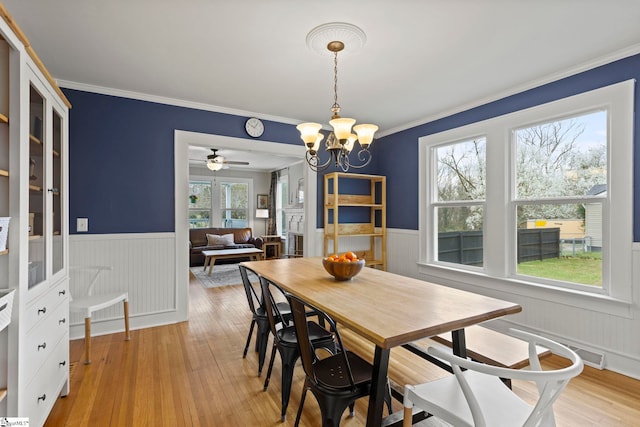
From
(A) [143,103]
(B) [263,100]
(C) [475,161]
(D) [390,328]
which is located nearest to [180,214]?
(A) [143,103]

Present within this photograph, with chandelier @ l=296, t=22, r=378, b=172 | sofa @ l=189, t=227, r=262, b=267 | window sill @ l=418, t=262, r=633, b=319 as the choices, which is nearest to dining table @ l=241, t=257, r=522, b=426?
chandelier @ l=296, t=22, r=378, b=172

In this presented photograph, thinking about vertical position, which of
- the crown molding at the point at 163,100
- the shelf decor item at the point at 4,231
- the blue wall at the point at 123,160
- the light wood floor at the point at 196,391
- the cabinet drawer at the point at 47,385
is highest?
the crown molding at the point at 163,100

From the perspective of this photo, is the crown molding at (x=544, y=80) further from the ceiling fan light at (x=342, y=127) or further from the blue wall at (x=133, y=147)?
the ceiling fan light at (x=342, y=127)

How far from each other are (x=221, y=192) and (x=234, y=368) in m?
6.88

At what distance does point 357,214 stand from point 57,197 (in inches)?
141

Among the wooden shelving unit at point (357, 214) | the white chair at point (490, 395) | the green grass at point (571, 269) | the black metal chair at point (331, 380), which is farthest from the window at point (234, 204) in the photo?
the white chair at point (490, 395)

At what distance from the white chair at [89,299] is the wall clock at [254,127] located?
212 cm

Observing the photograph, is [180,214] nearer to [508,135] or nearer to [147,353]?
[147,353]

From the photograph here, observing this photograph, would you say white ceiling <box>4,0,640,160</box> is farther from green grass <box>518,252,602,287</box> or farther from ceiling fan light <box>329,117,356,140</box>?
green grass <box>518,252,602,287</box>

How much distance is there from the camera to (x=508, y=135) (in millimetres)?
3219

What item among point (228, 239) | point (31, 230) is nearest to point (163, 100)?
point (31, 230)

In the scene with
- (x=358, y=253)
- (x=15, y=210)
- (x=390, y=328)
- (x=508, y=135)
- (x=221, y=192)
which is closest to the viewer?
(x=390, y=328)

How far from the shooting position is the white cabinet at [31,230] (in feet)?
4.60

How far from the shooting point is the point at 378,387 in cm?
144
